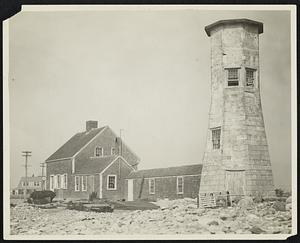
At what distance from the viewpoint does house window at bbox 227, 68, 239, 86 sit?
17.0ft

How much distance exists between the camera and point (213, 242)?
5.07 meters

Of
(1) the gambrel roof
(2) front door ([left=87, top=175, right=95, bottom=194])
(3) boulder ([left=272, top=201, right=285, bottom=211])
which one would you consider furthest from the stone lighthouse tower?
(2) front door ([left=87, top=175, right=95, bottom=194])

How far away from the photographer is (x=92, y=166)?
5.18m

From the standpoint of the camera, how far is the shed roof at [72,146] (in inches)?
199

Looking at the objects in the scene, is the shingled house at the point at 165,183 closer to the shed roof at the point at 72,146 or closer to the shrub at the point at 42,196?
the shed roof at the point at 72,146

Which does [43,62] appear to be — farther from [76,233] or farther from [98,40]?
[76,233]

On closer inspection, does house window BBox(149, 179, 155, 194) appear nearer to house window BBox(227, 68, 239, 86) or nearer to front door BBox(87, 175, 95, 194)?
front door BBox(87, 175, 95, 194)

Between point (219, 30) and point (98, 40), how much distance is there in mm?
1064

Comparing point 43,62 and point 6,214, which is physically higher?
point 43,62

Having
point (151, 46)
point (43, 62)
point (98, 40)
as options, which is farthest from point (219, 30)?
point (43, 62)

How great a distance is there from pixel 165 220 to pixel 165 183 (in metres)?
0.33

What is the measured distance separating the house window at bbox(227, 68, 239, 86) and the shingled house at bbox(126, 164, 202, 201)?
786mm

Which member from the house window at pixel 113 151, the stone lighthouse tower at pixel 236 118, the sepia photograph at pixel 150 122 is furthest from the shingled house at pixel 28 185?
the stone lighthouse tower at pixel 236 118

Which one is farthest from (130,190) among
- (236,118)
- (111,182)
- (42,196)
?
(236,118)
